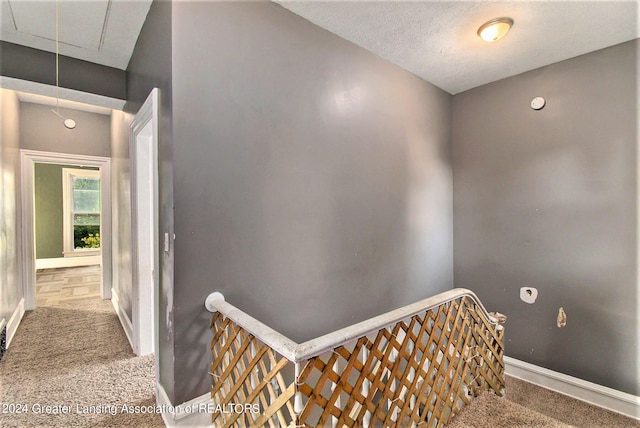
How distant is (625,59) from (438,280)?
2.42 meters

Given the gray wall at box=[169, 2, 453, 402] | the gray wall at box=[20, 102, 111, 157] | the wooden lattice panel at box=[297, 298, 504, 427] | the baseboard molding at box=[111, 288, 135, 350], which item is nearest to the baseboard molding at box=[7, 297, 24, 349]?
the baseboard molding at box=[111, 288, 135, 350]

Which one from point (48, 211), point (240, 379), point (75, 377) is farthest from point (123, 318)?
point (48, 211)

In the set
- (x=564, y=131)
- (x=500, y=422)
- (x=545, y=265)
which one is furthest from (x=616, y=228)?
(x=500, y=422)

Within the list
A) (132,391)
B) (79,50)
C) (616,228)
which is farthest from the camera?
(616,228)

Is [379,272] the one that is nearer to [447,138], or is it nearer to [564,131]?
[447,138]

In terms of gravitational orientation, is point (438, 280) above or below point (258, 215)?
below

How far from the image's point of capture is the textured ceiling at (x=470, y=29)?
1848 millimetres

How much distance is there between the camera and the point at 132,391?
194cm

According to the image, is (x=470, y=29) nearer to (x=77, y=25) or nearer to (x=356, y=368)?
(x=356, y=368)

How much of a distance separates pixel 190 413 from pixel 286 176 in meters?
1.42

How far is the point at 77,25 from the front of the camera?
6.26ft

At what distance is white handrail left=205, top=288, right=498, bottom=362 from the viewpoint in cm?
95

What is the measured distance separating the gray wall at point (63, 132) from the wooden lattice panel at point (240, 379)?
12.5ft

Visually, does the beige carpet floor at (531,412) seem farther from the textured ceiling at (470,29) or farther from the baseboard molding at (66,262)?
the baseboard molding at (66,262)
